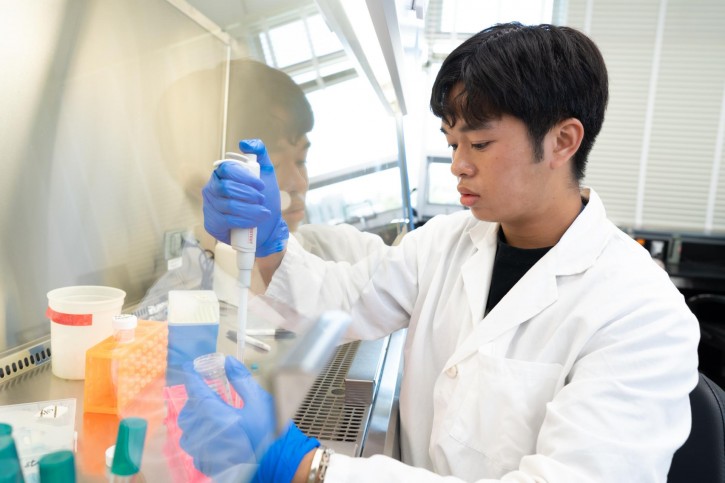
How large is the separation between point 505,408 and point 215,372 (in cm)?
65

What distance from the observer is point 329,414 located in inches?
38.7

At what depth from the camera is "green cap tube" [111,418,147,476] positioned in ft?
1.32

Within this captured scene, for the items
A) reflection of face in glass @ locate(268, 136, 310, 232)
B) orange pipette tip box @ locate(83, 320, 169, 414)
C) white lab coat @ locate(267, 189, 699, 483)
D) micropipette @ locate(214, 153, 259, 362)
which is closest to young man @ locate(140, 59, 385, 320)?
reflection of face in glass @ locate(268, 136, 310, 232)

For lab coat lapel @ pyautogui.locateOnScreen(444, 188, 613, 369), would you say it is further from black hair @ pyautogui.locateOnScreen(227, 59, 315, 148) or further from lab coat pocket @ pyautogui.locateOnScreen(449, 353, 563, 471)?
black hair @ pyautogui.locateOnScreen(227, 59, 315, 148)

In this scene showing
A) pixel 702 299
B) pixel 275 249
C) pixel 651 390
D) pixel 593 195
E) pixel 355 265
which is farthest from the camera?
pixel 702 299

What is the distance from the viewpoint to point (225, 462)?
44cm

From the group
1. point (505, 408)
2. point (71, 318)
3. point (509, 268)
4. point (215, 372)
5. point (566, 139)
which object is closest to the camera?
point (215, 372)

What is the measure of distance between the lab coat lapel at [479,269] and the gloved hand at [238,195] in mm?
542

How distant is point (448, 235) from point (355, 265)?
11.8 inches

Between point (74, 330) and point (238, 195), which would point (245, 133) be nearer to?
point (238, 195)

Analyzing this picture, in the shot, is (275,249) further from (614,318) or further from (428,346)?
(614,318)

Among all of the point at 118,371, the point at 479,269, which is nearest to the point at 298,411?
the point at 118,371

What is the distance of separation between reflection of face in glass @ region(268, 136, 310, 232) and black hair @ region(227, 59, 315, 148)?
0.02m

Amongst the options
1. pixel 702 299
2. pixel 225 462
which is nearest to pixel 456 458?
pixel 225 462
